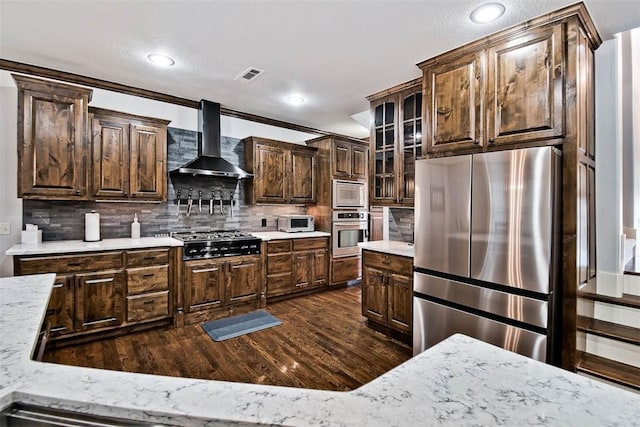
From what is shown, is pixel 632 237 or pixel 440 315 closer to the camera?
pixel 440 315

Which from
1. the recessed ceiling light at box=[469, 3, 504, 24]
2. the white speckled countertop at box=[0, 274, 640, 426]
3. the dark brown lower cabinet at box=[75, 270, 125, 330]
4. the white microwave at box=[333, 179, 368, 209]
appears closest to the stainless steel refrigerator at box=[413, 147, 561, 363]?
the recessed ceiling light at box=[469, 3, 504, 24]

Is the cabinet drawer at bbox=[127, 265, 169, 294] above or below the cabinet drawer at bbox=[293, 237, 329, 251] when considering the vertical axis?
below

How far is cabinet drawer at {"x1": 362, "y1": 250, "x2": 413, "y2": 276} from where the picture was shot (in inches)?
116

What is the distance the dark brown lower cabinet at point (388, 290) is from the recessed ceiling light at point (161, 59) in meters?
2.70

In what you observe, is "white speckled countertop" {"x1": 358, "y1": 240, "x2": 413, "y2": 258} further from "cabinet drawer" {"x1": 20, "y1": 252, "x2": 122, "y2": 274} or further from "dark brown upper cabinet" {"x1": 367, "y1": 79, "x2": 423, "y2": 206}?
"cabinet drawer" {"x1": 20, "y1": 252, "x2": 122, "y2": 274}

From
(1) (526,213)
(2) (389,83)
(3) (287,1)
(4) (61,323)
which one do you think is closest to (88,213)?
(4) (61,323)

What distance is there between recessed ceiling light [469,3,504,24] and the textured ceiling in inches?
2.2

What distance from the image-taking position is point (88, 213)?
3350mm

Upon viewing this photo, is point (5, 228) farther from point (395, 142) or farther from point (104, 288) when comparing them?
point (395, 142)

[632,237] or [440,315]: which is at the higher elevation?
[632,237]

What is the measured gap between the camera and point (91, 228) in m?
3.27

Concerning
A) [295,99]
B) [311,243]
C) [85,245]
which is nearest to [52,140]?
[85,245]

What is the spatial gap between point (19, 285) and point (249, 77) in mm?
2552

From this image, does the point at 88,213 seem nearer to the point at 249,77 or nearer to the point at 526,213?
the point at 249,77
